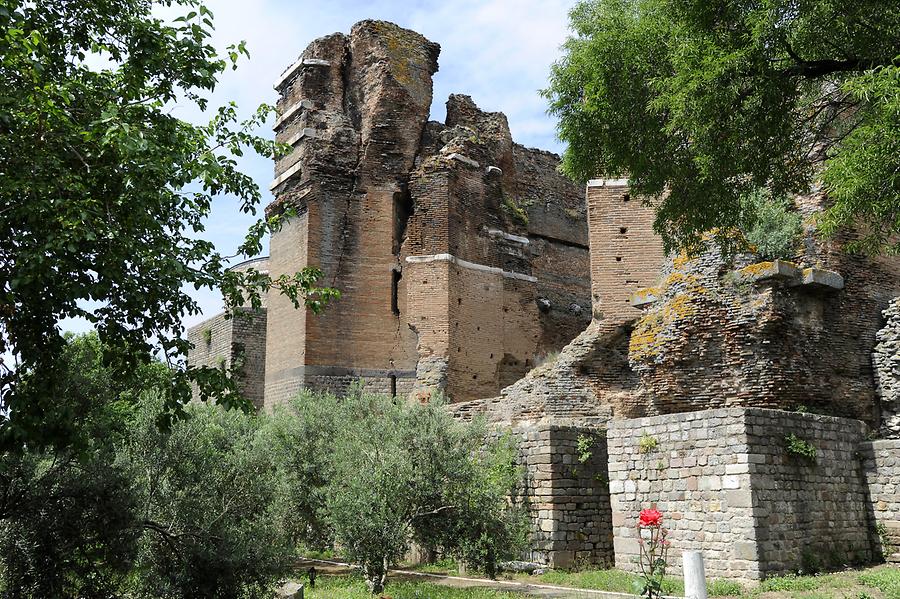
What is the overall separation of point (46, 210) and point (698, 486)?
325 inches

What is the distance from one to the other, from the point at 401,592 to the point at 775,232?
8408 mm

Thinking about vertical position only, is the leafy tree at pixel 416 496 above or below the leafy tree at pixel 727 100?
below

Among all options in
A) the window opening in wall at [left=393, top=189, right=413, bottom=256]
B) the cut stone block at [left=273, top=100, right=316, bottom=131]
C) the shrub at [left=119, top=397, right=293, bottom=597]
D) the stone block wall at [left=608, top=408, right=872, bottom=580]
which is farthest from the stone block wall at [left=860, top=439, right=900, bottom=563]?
the cut stone block at [left=273, top=100, right=316, bottom=131]

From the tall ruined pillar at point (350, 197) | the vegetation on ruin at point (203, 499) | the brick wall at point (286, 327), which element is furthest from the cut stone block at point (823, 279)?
the brick wall at point (286, 327)

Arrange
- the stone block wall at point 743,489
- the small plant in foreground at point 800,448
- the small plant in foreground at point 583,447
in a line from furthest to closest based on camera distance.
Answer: the small plant in foreground at point 583,447, the small plant in foreground at point 800,448, the stone block wall at point 743,489

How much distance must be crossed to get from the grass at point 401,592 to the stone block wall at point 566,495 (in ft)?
6.79

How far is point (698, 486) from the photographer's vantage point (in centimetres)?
1034

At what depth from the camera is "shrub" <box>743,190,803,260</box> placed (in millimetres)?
13227

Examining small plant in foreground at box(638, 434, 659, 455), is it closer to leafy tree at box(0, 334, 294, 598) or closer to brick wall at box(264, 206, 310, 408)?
leafy tree at box(0, 334, 294, 598)

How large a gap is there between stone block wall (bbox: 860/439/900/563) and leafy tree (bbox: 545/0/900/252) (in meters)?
3.68

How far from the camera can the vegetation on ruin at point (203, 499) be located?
24.3ft

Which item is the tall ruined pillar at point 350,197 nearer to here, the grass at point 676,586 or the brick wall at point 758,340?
the brick wall at point 758,340

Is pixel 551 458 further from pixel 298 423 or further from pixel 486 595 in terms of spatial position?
pixel 298 423

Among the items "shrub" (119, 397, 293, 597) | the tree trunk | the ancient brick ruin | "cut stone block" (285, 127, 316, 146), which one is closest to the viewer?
"shrub" (119, 397, 293, 597)
